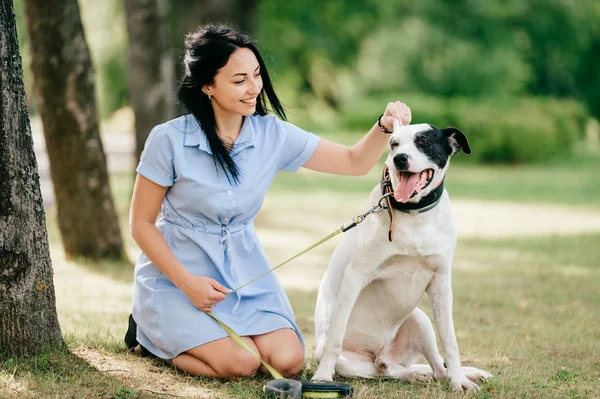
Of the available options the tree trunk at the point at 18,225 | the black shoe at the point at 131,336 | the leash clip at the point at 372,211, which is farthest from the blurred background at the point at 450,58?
the leash clip at the point at 372,211

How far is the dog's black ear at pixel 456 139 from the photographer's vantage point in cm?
379

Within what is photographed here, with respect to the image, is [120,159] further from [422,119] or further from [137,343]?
[137,343]

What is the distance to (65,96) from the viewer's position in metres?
6.89

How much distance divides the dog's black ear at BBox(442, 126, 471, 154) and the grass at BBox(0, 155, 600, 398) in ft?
4.00

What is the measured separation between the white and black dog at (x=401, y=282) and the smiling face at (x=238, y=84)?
79 centimetres

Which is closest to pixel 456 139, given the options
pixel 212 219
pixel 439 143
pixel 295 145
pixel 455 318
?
pixel 439 143

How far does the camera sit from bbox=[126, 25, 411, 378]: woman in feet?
12.7

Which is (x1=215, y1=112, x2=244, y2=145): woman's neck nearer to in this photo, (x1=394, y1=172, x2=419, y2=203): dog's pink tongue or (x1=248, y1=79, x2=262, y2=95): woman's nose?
(x1=248, y1=79, x2=262, y2=95): woman's nose

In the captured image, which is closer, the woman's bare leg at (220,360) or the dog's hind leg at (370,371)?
the woman's bare leg at (220,360)

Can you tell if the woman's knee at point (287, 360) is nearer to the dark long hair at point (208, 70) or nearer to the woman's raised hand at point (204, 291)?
the woman's raised hand at point (204, 291)

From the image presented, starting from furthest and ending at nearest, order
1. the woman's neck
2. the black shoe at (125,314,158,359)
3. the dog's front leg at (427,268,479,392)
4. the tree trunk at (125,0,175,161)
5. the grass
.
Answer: the tree trunk at (125,0,175,161) → the black shoe at (125,314,158,359) → the woman's neck → the dog's front leg at (427,268,479,392) → the grass

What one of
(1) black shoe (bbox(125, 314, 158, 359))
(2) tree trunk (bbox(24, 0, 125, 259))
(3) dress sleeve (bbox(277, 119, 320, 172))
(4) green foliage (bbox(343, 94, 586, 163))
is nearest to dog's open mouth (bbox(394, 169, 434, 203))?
(3) dress sleeve (bbox(277, 119, 320, 172))

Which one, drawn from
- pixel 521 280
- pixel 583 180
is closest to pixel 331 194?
pixel 583 180

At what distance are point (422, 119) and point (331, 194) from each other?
688 centimetres
